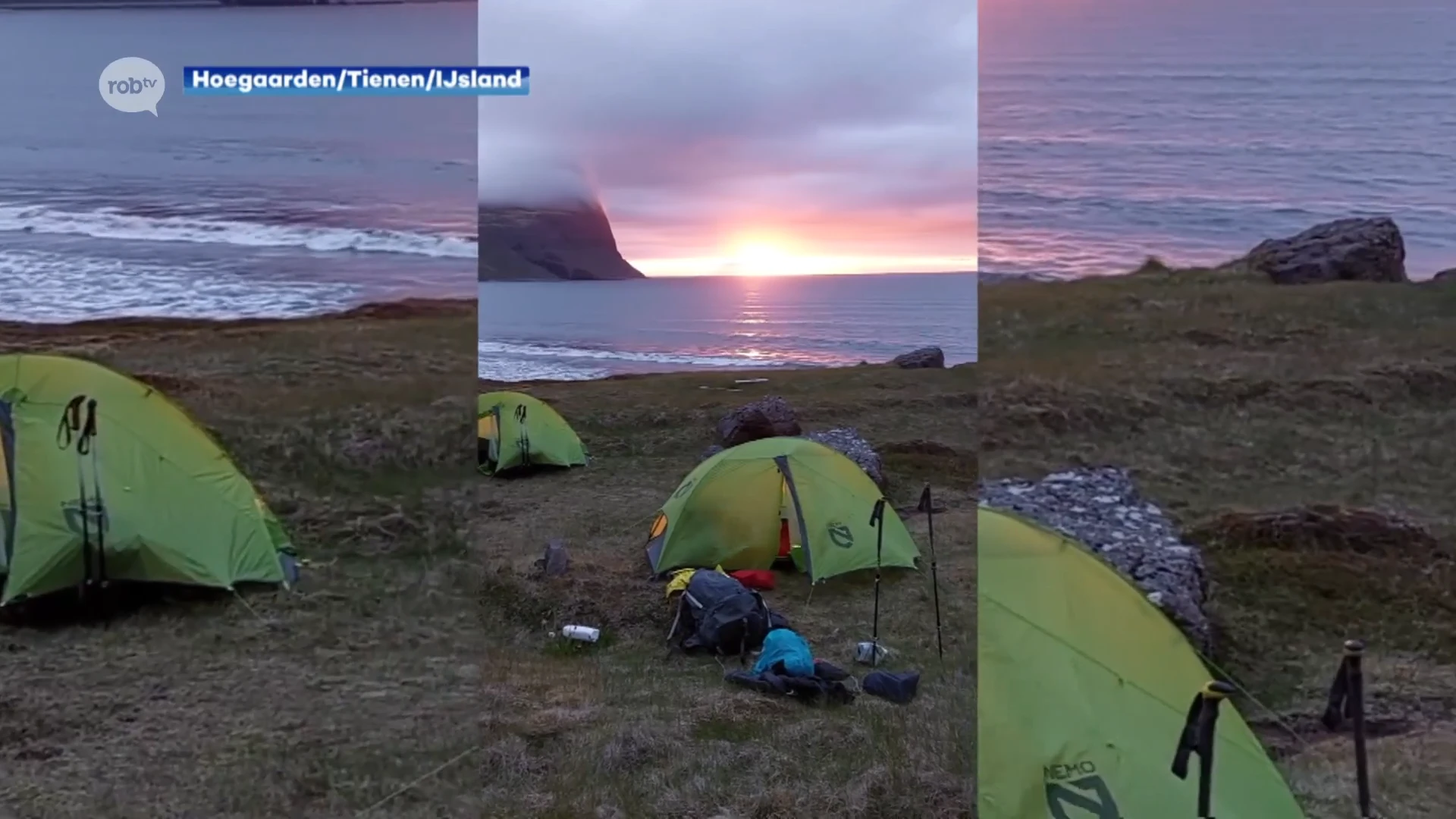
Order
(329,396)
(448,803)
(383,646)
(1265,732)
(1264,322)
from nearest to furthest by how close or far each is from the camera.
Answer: (1265,732) → (448,803) → (383,646) → (1264,322) → (329,396)

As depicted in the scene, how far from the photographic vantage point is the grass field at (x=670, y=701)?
141 inches

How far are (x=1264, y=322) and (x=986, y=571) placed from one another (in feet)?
10.4

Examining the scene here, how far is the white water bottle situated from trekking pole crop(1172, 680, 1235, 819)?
144 inches

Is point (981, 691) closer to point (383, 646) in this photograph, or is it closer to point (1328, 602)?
Answer: point (1328, 602)

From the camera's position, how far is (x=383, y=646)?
4.67m

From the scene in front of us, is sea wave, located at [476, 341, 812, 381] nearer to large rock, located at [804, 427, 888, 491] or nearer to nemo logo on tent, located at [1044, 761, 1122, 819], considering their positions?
large rock, located at [804, 427, 888, 491]

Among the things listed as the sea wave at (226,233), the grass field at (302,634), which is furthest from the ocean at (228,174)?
the grass field at (302,634)

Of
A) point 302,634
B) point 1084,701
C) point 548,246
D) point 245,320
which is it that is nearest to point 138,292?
point 245,320

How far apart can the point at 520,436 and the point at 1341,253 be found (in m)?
8.72

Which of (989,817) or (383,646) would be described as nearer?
(989,817)

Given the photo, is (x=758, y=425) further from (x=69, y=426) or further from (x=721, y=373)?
(x=721, y=373)

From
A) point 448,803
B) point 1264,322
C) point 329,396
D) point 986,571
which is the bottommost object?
point 448,803

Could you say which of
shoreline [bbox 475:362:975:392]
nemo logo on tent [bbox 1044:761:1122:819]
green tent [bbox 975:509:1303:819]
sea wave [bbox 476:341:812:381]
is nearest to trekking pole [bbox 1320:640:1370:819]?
green tent [bbox 975:509:1303:819]

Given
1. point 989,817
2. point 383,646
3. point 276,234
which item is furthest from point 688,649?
point 276,234
